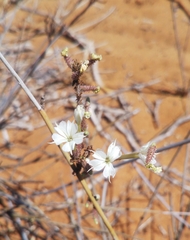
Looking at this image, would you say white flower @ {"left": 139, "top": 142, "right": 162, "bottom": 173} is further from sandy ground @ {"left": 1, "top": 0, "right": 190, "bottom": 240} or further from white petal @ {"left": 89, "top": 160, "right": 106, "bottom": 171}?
sandy ground @ {"left": 1, "top": 0, "right": 190, "bottom": 240}

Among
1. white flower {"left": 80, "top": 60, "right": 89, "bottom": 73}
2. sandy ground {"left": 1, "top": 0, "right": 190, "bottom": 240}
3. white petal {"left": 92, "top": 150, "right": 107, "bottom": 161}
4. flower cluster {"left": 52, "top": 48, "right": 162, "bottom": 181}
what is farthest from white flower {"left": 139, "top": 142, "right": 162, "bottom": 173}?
sandy ground {"left": 1, "top": 0, "right": 190, "bottom": 240}

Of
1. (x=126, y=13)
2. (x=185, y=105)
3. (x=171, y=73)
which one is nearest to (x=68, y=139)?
(x=185, y=105)

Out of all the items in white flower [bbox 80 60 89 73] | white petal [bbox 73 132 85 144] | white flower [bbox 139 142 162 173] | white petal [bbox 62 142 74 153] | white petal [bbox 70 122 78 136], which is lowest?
white flower [bbox 139 142 162 173]

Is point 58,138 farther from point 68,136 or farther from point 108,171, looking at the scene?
point 108,171

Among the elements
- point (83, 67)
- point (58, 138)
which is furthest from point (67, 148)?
point (83, 67)

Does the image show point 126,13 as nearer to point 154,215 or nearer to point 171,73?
point 171,73

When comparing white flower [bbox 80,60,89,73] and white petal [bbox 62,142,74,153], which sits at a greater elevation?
white flower [bbox 80,60,89,73]
